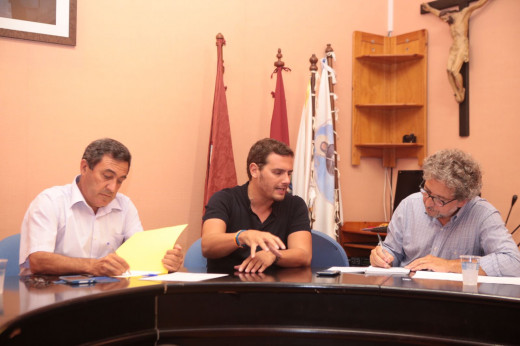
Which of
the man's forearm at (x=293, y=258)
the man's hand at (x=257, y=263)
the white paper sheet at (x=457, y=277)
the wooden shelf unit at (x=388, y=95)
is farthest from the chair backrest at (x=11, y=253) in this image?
the wooden shelf unit at (x=388, y=95)

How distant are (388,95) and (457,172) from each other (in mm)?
2313

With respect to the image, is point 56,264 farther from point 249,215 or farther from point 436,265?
point 436,265

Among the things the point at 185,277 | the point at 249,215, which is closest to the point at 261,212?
the point at 249,215

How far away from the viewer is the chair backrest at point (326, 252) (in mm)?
2574

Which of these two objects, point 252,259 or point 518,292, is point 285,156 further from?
point 518,292

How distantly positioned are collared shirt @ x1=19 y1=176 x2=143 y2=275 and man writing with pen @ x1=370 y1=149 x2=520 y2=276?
121 centimetres

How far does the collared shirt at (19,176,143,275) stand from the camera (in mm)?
2221

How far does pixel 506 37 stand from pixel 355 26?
1.17m

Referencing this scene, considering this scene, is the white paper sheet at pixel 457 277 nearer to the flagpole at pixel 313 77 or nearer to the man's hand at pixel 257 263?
the man's hand at pixel 257 263

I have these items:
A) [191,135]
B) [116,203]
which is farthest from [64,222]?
[191,135]

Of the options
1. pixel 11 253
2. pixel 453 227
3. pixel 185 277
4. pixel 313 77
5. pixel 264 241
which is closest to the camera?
pixel 185 277

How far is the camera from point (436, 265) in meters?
2.23

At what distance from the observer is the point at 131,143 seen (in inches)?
147

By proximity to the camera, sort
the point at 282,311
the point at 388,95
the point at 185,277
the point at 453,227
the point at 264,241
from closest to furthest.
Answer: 1. the point at 282,311
2. the point at 185,277
3. the point at 264,241
4. the point at 453,227
5. the point at 388,95
